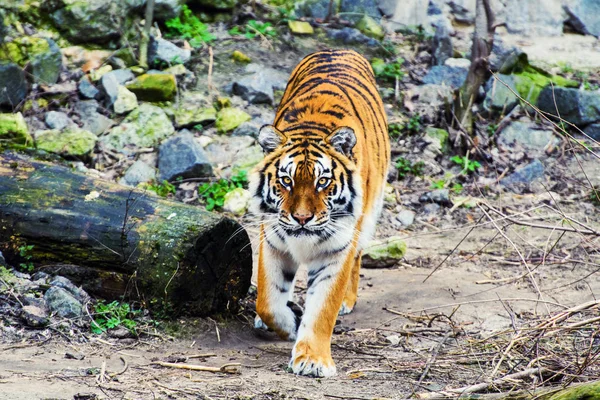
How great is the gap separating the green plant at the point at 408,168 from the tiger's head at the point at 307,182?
3814mm

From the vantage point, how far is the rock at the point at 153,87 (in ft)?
28.6

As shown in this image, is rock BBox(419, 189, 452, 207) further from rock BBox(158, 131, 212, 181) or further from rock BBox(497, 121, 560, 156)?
rock BBox(158, 131, 212, 181)

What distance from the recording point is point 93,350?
413 centimetres

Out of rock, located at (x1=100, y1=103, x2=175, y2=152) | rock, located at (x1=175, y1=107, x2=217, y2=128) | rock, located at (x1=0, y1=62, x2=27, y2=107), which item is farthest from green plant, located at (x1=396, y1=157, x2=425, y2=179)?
rock, located at (x1=0, y1=62, x2=27, y2=107)

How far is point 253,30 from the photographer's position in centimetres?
1043

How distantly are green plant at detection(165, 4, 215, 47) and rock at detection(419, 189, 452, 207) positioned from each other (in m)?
3.69

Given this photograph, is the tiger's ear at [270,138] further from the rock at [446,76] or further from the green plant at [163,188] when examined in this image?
the rock at [446,76]

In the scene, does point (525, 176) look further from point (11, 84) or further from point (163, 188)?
point (11, 84)

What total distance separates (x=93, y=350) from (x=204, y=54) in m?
6.22

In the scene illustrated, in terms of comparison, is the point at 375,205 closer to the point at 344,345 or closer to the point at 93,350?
the point at 344,345

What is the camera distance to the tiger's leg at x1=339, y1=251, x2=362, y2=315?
5.61m

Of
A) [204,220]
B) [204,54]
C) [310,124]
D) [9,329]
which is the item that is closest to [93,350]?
[9,329]

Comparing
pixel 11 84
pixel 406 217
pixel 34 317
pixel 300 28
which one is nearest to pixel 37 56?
pixel 11 84

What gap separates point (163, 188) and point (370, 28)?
4790 mm
